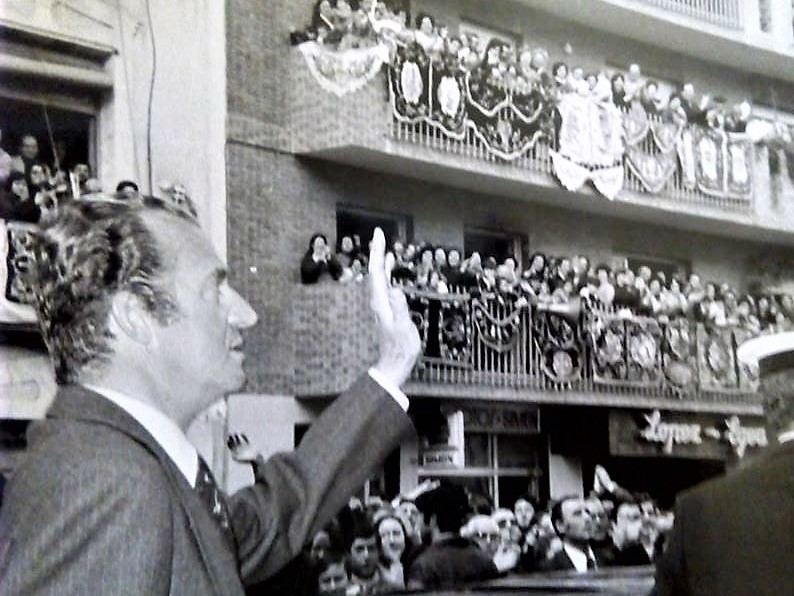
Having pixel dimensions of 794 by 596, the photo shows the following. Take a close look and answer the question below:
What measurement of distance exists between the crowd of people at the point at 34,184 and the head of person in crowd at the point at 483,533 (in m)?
0.87

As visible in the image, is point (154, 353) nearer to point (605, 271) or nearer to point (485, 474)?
point (485, 474)

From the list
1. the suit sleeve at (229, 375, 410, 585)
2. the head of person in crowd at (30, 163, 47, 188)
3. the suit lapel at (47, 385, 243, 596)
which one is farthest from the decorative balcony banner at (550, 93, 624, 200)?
the suit lapel at (47, 385, 243, 596)

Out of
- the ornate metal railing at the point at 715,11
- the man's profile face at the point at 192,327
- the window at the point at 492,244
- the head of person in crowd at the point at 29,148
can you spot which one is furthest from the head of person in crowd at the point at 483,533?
the ornate metal railing at the point at 715,11

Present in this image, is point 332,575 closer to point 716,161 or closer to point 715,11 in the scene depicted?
point 716,161

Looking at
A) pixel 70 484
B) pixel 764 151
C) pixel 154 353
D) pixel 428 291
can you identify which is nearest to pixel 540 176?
pixel 428 291

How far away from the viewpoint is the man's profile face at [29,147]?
1791 mm

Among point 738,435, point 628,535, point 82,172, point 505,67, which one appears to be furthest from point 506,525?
point 82,172

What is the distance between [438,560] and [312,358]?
46 centimetres

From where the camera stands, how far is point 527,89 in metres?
2.47

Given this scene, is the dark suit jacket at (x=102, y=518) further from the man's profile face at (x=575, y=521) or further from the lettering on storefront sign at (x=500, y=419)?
the man's profile face at (x=575, y=521)

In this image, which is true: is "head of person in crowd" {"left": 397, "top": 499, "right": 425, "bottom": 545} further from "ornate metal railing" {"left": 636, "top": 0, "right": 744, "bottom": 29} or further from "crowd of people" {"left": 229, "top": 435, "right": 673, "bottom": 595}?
"ornate metal railing" {"left": 636, "top": 0, "right": 744, "bottom": 29}

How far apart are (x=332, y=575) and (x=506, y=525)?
1.47 feet

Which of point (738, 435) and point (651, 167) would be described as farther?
point (651, 167)

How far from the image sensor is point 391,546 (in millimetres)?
2092
